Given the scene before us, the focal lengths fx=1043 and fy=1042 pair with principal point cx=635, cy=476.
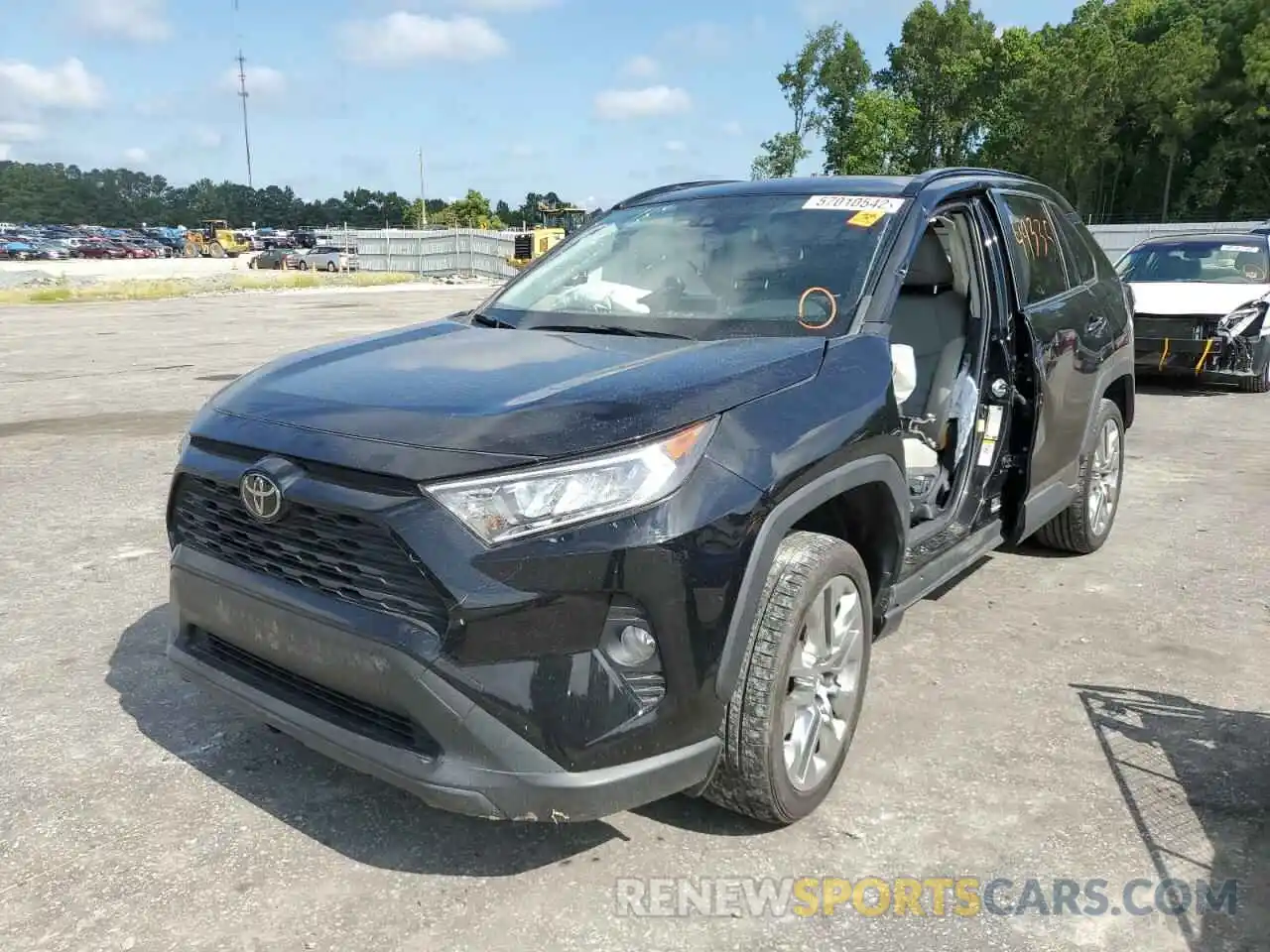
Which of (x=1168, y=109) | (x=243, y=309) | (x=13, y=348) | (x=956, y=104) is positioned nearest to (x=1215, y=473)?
(x=13, y=348)

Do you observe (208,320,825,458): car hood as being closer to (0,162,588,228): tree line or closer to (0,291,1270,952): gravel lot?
(0,291,1270,952): gravel lot

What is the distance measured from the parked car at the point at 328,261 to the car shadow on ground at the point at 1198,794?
46.7 metres

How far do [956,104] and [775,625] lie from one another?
74.3m

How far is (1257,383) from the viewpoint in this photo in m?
10.5

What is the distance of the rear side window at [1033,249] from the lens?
438 centimetres

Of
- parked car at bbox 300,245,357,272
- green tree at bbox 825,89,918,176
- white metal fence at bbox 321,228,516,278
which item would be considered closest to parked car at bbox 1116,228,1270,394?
white metal fence at bbox 321,228,516,278

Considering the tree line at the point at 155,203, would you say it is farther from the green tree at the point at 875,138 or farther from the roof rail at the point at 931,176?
the roof rail at the point at 931,176

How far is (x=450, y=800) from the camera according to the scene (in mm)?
2318

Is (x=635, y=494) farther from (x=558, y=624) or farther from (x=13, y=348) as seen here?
(x=13, y=348)

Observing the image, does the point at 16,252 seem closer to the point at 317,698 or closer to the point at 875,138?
the point at 875,138

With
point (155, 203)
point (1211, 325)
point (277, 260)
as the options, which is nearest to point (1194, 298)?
point (1211, 325)

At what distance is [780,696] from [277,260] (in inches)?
2155

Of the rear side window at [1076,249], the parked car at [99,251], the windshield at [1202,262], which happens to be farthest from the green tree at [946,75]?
the rear side window at [1076,249]

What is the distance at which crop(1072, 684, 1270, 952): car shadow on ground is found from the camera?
2543mm
